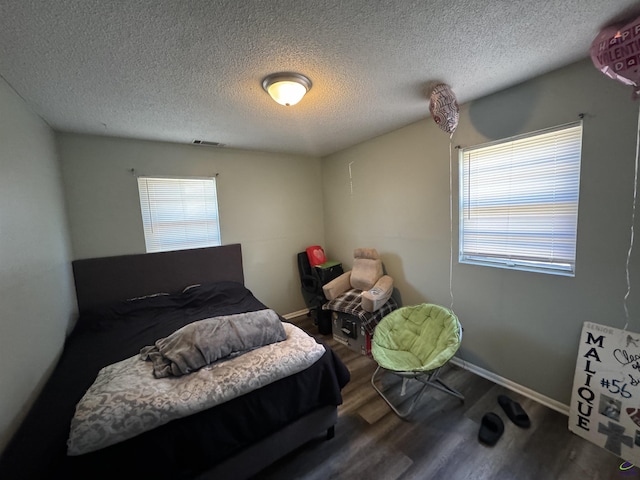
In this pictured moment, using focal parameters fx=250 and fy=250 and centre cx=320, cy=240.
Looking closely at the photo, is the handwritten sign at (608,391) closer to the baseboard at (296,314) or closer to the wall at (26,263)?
the baseboard at (296,314)

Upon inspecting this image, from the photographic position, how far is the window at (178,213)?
114 inches

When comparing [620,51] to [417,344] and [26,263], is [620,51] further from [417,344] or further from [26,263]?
[26,263]

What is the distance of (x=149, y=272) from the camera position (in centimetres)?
283

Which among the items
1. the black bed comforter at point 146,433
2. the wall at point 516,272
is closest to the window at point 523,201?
the wall at point 516,272

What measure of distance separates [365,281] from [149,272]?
2494 mm

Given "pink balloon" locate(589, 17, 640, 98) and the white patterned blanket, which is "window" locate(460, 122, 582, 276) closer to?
"pink balloon" locate(589, 17, 640, 98)

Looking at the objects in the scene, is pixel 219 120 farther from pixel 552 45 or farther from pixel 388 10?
pixel 552 45

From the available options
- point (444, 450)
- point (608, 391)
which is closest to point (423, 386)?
point (444, 450)

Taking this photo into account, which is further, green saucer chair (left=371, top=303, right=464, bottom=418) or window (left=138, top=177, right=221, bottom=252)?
window (left=138, top=177, right=221, bottom=252)

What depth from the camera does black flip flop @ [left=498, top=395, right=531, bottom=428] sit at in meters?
1.77

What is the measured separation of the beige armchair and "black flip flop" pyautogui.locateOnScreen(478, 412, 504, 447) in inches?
48.6

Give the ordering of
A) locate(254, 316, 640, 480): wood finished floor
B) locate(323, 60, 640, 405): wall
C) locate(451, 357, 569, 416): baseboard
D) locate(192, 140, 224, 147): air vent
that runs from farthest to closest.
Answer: locate(192, 140, 224, 147): air vent → locate(451, 357, 569, 416): baseboard → locate(323, 60, 640, 405): wall → locate(254, 316, 640, 480): wood finished floor

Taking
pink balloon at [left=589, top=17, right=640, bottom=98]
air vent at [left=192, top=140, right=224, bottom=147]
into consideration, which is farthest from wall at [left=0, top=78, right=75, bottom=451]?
pink balloon at [left=589, top=17, right=640, bottom=98]

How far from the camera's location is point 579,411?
5.52 ft
